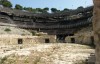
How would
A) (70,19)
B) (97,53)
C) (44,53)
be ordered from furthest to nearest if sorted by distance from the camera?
(70,19)
(44,53)
(97,53)

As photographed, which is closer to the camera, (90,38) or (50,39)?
(90,38)

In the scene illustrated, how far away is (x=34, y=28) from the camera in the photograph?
6569cm

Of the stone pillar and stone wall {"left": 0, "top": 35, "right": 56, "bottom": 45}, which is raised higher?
the stone pillar

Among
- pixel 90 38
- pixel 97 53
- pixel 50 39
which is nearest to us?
pixel 97 53

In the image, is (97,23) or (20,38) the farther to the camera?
(20,38)

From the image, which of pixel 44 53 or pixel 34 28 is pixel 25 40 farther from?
pixel 34 28

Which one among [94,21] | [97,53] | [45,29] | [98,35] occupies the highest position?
[94,21]

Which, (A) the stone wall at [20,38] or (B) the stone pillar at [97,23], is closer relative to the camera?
(B) the stone pillar at [97,23]

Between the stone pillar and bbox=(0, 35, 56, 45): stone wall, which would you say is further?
bbox=(0, 35, 56, 45): stone wall

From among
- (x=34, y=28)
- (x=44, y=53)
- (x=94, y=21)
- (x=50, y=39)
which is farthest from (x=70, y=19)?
(x=94, y=21)

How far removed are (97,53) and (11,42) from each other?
89.1 feet

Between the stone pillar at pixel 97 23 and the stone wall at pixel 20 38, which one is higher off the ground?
the stone pillar at pixel 97 23

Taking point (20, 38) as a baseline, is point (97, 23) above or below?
above

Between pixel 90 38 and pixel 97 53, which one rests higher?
pixel 97 53
